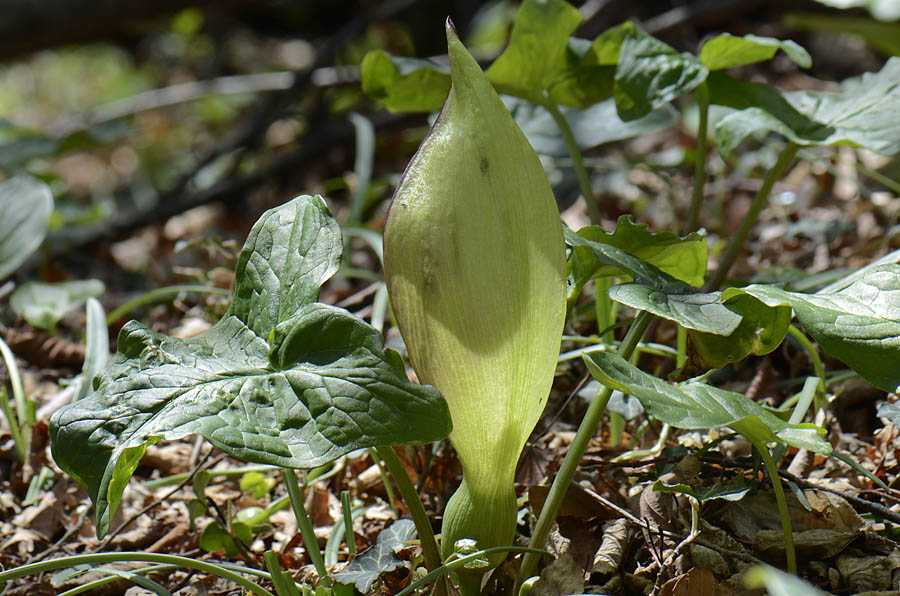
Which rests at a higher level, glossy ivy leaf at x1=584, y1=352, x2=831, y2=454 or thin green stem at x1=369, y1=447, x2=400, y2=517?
glossy ivy leaf at x1=584, y1=352, x2=831, y2=454

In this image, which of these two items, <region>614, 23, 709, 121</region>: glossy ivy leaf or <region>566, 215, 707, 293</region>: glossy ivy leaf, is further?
<region>614, 23, 709, 121</region>: glossy ivy leaf

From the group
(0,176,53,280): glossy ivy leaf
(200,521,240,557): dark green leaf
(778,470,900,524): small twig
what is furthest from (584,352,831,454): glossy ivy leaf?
(0,176,53,280): glossy ivy leaf

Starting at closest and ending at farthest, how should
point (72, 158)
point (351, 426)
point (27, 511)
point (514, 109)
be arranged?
point (351, 426), point (27, 511), point (514, 109), point (72, 158)

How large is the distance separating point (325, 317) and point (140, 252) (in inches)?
74.8

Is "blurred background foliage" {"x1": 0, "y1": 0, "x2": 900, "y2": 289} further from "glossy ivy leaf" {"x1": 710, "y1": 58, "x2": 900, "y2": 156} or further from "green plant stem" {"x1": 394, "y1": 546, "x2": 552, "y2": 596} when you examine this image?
"green plant stem" {"x1": 394, "y1": 546, "x2": 552, "y2": 596}

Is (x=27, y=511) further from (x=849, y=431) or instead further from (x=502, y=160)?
(x=849, y=431)

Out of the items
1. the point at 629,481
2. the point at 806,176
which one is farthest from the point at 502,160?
the point at 806,176

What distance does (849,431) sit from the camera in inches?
46.5

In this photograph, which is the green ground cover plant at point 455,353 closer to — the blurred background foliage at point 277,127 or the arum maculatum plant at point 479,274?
the arum maculatum plant at point 479,274

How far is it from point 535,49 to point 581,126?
0.40 metres

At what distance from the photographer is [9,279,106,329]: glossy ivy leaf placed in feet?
5.25

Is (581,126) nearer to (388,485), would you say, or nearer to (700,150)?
(700,150)

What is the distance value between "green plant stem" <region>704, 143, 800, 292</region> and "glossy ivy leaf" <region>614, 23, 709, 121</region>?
18 cm

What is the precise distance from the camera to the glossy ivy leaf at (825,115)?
106cm
